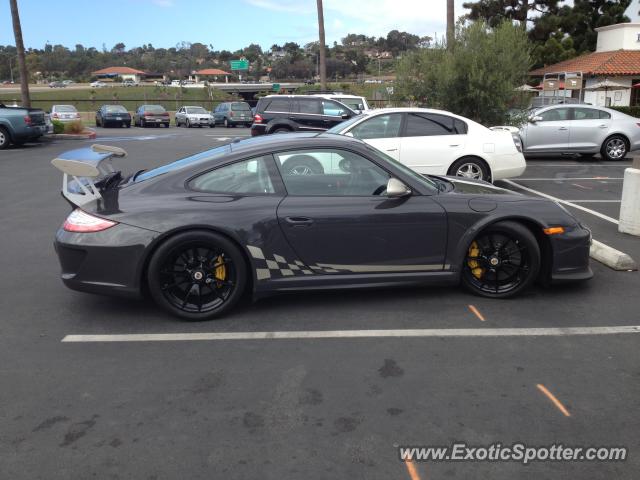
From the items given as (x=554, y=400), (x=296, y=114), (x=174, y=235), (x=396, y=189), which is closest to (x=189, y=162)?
(x=174, y=235)

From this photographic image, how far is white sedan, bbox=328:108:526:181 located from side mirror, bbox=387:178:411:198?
5.08 m

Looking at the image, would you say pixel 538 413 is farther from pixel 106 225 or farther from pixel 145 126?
pixel 145 126

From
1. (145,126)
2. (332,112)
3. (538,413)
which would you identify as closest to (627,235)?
(538,413)

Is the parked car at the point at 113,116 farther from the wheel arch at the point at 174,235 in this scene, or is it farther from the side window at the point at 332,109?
the wheel arch at the point at 174,235

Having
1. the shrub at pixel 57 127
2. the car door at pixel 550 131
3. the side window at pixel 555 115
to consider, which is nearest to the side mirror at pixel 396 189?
the car door at pixel 550 131

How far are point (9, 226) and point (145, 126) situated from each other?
95.4 feet

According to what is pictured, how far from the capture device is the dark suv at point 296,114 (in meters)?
16.5

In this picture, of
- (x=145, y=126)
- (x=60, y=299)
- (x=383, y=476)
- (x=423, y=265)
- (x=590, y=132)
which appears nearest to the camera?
(x=383, y=476)

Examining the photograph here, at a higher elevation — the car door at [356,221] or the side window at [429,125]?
the side window at [429,125]

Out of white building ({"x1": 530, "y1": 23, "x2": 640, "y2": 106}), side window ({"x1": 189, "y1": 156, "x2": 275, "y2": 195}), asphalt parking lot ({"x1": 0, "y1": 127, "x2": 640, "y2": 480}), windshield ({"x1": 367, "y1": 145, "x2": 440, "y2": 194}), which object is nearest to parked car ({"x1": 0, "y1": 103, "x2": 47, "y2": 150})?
asphalt parking lot ({"x1": 0, "y1": 127, "x2": 640, "y2": 480})

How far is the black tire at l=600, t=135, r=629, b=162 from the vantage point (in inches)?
596

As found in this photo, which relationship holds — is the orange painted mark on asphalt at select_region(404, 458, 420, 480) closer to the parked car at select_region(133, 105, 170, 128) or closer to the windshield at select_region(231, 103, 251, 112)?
the windshield at select_region(231, 103, 251, 112)

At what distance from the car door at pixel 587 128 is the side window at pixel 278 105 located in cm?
759

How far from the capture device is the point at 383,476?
2734 millimetres
